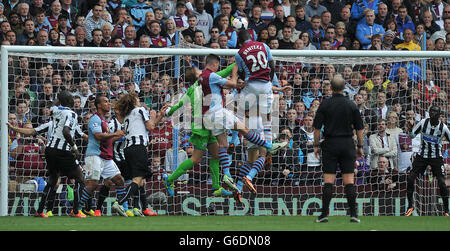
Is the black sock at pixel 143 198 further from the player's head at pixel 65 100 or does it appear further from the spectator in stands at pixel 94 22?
the spectator in stands at pixel 94 22

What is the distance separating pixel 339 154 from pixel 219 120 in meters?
2.58

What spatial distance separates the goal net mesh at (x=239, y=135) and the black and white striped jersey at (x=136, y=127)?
1.53 m

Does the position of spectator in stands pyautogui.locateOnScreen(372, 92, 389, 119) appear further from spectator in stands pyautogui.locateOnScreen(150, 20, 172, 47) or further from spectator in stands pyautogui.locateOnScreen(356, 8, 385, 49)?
spectator in stands pyautogui.locateOnScreen(150, 20, 172, 47)

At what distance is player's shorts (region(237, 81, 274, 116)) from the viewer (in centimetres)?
1241

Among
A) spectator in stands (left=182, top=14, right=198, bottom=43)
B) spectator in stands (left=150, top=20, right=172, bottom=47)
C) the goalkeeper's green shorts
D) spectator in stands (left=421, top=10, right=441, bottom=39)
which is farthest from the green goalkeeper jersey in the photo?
spectator in stands (left=421, top=10, right=441, bottom=39)

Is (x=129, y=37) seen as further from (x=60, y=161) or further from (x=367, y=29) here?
(x=367, y=29)

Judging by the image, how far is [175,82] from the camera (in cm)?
1429

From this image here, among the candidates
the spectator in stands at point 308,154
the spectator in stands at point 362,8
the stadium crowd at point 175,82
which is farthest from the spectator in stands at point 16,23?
the spectator in stands at point 362,8

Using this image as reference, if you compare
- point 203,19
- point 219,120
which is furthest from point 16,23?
point 219,120

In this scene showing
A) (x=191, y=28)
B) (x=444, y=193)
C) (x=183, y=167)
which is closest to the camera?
(x=183, y=167)

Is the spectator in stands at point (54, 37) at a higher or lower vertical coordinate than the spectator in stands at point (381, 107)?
higher

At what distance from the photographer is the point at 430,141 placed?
13.9m

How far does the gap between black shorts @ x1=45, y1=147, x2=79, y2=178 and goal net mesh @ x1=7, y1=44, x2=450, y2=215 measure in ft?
4.64

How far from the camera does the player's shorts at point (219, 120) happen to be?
485 inches
